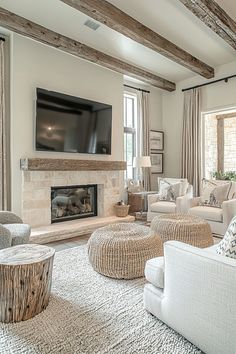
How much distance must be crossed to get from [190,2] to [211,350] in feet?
10.8

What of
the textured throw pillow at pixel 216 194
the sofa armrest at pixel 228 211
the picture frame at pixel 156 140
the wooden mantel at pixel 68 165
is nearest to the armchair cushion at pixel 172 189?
the textured throw pillow at pixel 216 194

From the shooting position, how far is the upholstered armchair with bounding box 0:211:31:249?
215 cm

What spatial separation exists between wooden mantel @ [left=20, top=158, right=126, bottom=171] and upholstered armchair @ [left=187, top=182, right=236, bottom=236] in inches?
65.8

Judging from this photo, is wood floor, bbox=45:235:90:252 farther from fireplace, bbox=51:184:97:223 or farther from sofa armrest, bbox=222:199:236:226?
sofa armrest, bbox=222:199:236:226

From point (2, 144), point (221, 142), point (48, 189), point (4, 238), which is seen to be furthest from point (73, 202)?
point (221, 142)

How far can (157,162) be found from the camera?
21.0ft

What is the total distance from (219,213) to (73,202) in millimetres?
2509

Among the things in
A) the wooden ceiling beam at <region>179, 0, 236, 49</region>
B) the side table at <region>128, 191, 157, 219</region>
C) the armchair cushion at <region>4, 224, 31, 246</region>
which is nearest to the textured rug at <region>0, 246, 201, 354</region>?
the armchair cushion at <region>4, 224, 31, 246</region>

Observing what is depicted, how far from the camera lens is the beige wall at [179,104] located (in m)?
5.19

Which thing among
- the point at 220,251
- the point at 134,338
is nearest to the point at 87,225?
the point at 134,338

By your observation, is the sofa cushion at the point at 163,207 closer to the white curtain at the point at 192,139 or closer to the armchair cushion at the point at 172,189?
the armchair cushion at the point at 172,189

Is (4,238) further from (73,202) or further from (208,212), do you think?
(208,212)

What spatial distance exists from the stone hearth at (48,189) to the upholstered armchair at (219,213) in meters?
1.64

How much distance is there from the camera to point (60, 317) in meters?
1.80
